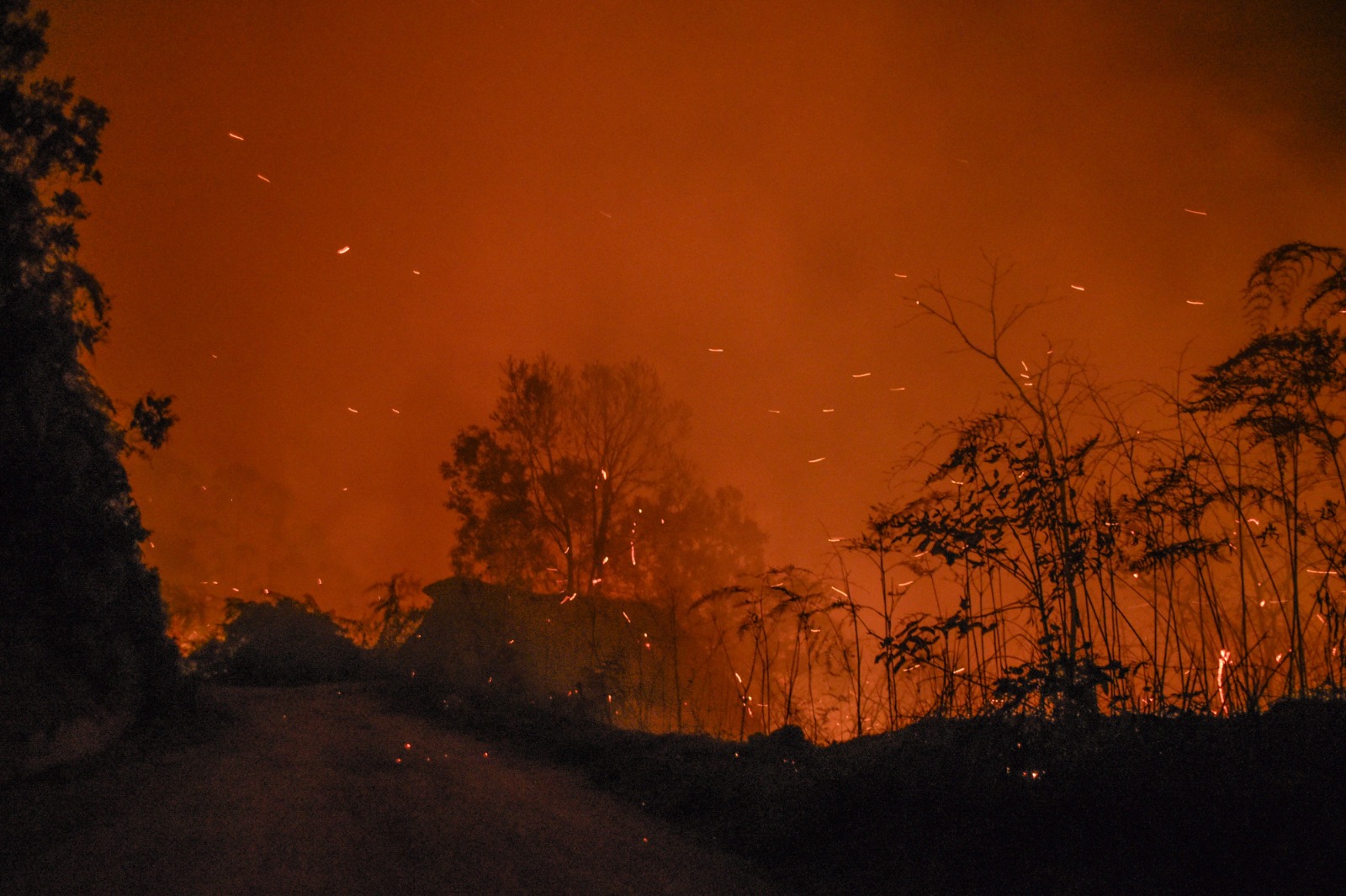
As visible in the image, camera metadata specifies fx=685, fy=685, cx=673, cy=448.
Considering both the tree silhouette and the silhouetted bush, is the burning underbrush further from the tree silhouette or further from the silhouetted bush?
the silhouetted bush

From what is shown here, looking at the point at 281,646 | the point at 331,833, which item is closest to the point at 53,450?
the point at 331,833

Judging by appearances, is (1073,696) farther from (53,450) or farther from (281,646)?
(281,646)

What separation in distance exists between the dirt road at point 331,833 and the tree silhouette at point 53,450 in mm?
940

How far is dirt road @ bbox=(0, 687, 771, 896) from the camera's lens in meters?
3.83

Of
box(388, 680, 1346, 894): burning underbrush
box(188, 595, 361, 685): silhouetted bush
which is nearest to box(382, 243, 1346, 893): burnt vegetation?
box(388, 680, 1346, 894): burning underbrush

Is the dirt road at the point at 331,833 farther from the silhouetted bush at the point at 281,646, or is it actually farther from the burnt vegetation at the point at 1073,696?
the silhouetted bush at the point at 281,646

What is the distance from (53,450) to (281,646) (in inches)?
496

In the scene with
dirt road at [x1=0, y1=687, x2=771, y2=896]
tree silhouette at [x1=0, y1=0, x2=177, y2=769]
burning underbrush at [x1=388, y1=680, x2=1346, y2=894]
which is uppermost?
tree silhouette at [x1=0, y1=0, x2=177, y2=769]

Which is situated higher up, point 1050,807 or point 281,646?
point 281,646

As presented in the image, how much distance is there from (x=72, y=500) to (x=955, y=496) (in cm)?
726

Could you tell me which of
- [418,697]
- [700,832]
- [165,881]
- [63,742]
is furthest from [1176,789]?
[418,697]

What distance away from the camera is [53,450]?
5.74 metres

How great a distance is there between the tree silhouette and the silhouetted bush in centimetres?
900

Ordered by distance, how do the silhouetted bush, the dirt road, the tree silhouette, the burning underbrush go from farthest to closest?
the silhouetted bush
the tree silhouette
the dirt road
the burning underbrush
